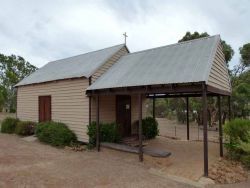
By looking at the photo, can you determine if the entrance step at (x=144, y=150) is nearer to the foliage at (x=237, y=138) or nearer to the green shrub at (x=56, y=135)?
the green shrub at (x=56, y=135)

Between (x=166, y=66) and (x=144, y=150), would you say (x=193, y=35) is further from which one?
(x=144, y=150)

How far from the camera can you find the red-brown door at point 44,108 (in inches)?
518

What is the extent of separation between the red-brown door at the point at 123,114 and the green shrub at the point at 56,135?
247 cm

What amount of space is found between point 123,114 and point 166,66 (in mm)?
4385

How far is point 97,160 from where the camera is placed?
858 centimetres

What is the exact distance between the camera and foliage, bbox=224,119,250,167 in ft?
27.3

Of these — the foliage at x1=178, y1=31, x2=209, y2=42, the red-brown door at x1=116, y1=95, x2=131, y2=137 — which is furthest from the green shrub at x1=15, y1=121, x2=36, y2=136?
the foliage at x1=178, y1=31, x2=209, y2=42

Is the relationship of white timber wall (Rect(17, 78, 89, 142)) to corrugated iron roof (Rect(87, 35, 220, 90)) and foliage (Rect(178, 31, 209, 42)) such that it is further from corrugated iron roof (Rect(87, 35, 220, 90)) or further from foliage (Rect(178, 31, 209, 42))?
foliage (Rect(178, 31, 209, 42))

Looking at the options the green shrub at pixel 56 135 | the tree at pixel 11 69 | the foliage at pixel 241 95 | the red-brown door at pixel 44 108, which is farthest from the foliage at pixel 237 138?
the tree at pixel 11 69

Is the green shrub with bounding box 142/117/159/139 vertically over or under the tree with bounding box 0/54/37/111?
under

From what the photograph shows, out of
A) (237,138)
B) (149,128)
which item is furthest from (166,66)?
(149,128)

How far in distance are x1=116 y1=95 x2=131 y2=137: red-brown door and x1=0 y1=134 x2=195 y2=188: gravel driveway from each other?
258 centimetres

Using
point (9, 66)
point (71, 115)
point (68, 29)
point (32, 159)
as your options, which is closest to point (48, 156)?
point (32, 159)

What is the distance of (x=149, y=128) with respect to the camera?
13398 millimetres
